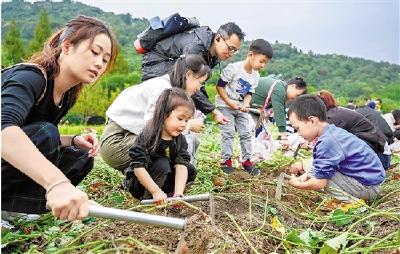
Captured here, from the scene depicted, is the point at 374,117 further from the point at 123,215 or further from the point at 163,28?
the point at 123,215

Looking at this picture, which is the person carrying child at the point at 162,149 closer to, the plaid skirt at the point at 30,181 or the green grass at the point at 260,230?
the green grass at the point at 260,230

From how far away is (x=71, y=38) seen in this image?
2.12m

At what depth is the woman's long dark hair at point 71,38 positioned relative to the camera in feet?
6.91

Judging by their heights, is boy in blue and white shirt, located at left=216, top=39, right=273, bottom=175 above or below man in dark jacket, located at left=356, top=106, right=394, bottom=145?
above

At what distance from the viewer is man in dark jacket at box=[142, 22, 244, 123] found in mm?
3857

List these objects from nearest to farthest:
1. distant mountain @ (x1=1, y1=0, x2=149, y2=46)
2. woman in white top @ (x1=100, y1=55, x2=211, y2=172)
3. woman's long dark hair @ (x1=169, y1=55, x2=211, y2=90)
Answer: woman in white top @ (x1=100, y1=55, x2=211, y2=172) → woman's long dark hair @ (x1=169, y1=55, x2=211, y2=90) → distant mountain @ (x1=1, y1=0, x2=149, y2=46)

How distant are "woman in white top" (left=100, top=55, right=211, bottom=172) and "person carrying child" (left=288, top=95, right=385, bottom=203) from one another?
2.25 ft

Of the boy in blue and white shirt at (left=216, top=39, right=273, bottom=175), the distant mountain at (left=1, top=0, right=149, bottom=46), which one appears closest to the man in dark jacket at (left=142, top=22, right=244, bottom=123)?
the boy in blue and white shirt at (left=216, top=39, right=273, bottom=175)

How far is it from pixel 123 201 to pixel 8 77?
4.54 ft

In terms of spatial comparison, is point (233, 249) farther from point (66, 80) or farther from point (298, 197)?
point (298, 197)

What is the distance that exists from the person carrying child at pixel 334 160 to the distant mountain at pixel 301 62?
95.3 ft

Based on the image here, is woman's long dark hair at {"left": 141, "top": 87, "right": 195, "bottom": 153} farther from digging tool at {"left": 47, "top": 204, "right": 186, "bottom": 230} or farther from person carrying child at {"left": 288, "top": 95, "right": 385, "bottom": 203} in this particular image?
digging tool at {"left": 47, "top": 204, "right": 186, "bottom": 230}

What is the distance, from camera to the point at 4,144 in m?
1.54

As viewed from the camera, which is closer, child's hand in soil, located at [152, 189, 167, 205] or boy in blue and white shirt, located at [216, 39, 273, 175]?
child's hand in soil, located at [152, 189, 167, 205]
